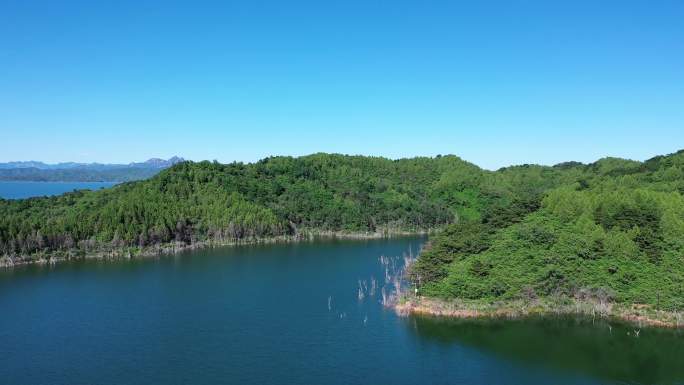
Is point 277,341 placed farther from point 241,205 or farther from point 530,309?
point 241,205

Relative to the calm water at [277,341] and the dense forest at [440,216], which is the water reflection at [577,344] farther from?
the dense forest at [440,216]

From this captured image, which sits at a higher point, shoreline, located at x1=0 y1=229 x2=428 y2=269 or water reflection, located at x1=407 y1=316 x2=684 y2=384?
shoreline, located at x1=0 y1=229 x2=428 y2=269

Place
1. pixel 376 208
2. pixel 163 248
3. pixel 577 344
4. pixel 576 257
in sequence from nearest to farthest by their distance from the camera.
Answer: pixel 577 344, pixel 576 257, pixel 163 248, pixel 376 208

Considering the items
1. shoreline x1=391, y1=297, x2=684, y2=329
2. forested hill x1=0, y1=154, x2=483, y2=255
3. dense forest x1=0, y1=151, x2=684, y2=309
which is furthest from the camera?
forested hill x1=0, y1=154, x2=483, y2=255

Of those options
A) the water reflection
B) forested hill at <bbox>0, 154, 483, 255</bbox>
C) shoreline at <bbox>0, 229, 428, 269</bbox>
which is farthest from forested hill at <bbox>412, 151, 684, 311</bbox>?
forested hill at <bbox>0, 154, 483, 255</bbox>

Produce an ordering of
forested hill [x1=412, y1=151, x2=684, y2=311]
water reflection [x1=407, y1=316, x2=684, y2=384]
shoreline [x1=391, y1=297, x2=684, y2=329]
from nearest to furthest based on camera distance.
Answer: water reflection [x1=407, y1=316, x2=684, y2=384] < shoreline [x1=391, y1=297, x2=684, y2=329] < forested hill [x1=412, y1=151, x2=684, y2=311]

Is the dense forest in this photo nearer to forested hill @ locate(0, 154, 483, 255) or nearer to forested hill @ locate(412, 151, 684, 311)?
forested hill @ locate(412, 151, 684, 311)

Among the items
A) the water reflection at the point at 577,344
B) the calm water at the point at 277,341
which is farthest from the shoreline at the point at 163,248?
the water reflection at the point at 577,344

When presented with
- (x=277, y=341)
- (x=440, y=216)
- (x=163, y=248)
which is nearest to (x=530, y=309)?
(x=277, y=341)
